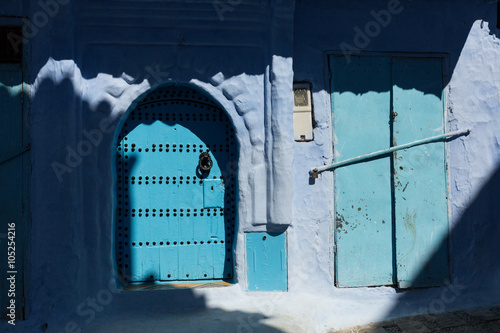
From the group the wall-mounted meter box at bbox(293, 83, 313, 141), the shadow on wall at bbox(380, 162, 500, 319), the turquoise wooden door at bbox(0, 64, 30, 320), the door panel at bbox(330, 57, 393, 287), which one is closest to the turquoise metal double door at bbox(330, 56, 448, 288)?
the door panel at bbox(330, 57, 393, 287)

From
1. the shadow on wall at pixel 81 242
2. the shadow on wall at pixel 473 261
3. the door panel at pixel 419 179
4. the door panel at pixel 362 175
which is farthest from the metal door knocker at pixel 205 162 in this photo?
the shadow on wall at pixel 473 261

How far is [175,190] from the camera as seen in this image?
13.3ft

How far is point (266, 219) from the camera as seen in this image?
4020 mm

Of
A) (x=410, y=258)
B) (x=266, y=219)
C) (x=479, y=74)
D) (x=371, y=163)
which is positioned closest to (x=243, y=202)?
(x=266, y=219)

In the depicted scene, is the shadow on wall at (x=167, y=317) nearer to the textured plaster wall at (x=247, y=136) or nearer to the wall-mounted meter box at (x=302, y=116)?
the textured plaster wall at (x=247, y=136)

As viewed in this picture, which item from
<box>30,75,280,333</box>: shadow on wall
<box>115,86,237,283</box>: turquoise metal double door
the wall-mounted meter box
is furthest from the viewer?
→ the wall-mounted meter box

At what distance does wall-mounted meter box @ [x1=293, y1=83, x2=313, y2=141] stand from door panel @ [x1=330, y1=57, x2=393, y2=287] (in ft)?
0.84

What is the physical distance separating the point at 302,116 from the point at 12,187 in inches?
102

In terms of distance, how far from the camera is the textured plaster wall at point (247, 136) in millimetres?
3719

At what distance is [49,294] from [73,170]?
3.38 ft

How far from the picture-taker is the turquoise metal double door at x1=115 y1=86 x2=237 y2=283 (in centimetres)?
399

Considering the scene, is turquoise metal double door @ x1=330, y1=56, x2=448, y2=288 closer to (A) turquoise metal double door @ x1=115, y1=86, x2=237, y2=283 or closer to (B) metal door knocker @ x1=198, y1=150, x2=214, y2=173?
(A) turquoise metal double door @ x1=115, y1=86, x2=237, y2=283

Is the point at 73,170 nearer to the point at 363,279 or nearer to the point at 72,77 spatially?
the point at 72,77

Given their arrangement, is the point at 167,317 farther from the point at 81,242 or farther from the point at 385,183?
the point at 385,183
